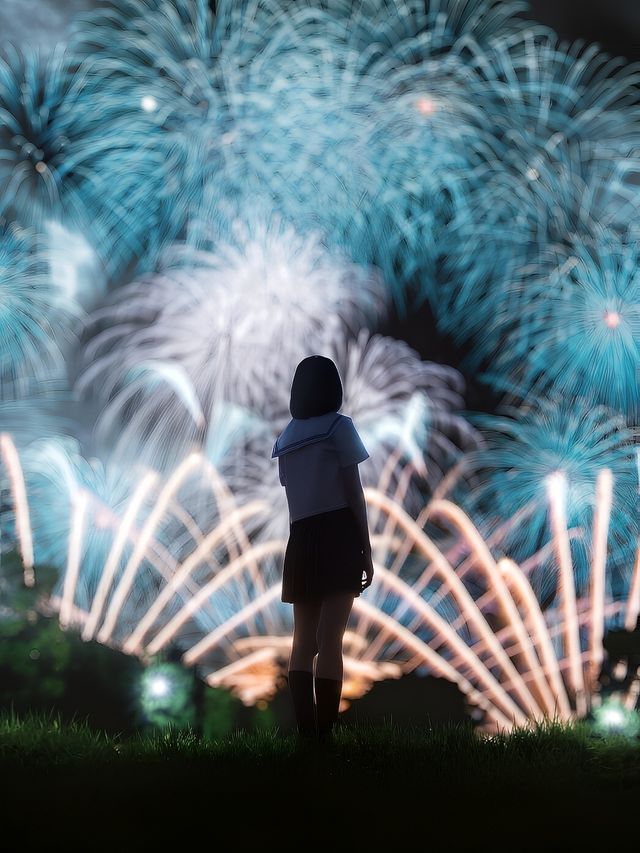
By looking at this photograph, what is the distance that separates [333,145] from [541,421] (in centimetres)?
482

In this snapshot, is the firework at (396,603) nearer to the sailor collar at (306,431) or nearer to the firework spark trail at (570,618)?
the firework spark trail at (570,618)

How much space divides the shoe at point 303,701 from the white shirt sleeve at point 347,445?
1.11m

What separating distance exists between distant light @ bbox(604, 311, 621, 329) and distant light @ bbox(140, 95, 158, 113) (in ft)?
19.7

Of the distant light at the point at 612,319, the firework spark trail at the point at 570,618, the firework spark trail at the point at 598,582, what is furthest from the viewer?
the distant light at the point at 612,319

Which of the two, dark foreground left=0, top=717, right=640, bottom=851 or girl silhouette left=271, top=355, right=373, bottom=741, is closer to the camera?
dark foreground left=0, top=717, right=640, bottom=851

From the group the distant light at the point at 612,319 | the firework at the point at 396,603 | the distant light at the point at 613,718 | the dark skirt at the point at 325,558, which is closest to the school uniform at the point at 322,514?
the dark skirt at the point at 325,558

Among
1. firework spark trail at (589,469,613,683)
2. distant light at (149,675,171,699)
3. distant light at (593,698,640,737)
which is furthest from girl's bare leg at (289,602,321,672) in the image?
firework spark trail at (589,469,613,683)

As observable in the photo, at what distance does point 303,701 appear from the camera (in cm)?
477

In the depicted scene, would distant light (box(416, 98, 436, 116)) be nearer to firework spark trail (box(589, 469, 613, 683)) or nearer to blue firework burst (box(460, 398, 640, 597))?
blue firework burst (box(460, 398, 640, 597))

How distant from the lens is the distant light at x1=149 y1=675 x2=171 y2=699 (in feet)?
29.5

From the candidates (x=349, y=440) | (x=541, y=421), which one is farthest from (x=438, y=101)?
(x=349, y=440)

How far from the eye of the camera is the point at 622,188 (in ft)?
35.8

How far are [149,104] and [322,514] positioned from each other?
745cm

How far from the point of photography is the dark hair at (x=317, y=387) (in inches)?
192
